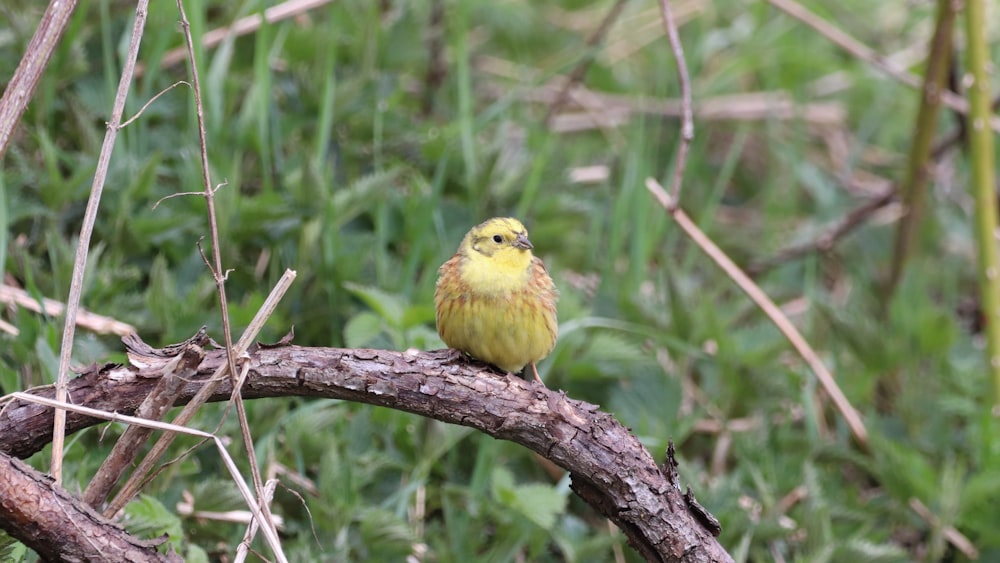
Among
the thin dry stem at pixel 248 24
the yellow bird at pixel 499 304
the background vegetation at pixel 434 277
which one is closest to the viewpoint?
the yellow bird at pixel 499 304

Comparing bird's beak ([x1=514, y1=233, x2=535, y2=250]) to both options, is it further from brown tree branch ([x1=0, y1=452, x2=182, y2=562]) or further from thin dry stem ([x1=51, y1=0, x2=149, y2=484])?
brown tree branch ([x1=0, y1=452, x2=182, y2=562])

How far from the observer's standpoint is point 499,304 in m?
3.15

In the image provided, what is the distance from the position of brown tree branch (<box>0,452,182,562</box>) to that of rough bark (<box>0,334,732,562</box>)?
227 mm

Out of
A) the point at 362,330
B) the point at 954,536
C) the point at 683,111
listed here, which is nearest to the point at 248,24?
the point at 362,330

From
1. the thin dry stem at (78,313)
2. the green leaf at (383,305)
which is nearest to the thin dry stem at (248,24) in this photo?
the thin dry stem at (78,313)

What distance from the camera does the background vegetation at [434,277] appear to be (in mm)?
3691

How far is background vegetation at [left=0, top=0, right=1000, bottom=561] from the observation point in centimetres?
369

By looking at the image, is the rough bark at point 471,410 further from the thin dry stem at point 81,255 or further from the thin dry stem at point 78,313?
the thin dry stem at point 78,313

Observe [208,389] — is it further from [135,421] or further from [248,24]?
[248,24]

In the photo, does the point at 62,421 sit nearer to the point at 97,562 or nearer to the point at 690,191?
the point at 97,562

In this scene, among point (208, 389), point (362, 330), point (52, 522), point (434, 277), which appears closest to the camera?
point (52, 522)

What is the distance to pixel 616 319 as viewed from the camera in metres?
4.66

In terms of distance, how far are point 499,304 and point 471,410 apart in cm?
65

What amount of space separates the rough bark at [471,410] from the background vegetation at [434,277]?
19.5 inches
